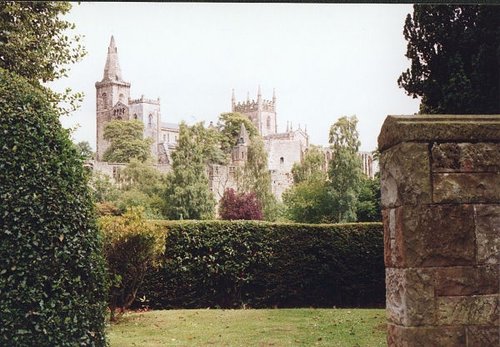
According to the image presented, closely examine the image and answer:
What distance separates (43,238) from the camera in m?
4.66

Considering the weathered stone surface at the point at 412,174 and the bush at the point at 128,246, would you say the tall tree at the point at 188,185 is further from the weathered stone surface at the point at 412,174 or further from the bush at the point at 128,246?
the weathered stone surface at the point at 412,174

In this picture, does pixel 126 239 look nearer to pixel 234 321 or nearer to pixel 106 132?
pixel 234 321

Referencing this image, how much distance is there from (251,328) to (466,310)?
6162 millimetres

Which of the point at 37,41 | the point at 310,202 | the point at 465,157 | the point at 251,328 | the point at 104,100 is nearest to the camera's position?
the point at 465,157

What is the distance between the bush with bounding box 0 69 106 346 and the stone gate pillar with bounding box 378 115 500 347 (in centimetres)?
256

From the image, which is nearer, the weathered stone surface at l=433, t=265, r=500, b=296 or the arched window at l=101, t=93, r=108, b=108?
the weathered stone surface at l=433, t=265, r=500, b=296

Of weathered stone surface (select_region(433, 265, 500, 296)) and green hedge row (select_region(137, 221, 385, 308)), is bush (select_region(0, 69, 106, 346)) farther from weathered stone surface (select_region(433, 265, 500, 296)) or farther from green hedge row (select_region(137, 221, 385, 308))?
green hedge row (select_region(137, 221, 385, 308))

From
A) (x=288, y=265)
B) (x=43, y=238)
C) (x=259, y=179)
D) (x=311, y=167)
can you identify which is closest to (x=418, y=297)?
(x=43, y=238)

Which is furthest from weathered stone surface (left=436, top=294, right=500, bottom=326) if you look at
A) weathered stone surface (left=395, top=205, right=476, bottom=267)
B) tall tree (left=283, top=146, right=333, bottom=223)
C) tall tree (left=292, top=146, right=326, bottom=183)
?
tall tree (left=292, top=146, right=326, bottom=183)

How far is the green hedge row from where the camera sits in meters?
13.0

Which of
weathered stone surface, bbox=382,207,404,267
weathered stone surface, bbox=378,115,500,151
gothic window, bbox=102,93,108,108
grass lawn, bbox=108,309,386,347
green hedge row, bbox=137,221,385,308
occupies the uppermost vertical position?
gothic window, bbox=102,93,108,108

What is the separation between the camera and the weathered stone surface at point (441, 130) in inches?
143

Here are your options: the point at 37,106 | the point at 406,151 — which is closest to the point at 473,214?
the point at 406,151

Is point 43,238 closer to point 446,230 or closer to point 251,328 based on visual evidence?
point 446,230
